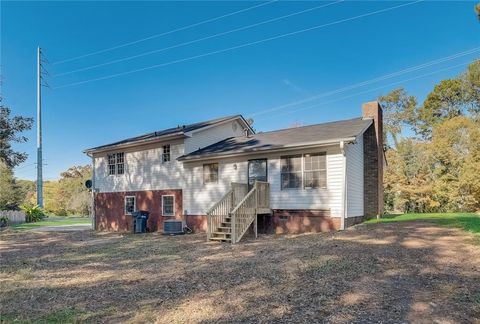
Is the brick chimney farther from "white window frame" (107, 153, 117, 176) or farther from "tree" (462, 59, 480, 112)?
"tree" (462, 59, 480, 112)

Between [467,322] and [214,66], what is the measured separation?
74.1ft

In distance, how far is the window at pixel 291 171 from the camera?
13.4 metres

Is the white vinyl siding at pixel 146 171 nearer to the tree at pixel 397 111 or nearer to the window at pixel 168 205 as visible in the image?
the window at pixel 168 205

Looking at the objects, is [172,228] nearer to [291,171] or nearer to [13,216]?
[291,171]

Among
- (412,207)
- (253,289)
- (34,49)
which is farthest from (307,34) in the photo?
(34,49)

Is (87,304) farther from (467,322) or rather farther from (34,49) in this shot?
(34,49)

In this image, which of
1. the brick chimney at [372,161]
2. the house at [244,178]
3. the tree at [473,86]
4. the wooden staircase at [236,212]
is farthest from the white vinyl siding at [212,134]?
the tree at [473,86]

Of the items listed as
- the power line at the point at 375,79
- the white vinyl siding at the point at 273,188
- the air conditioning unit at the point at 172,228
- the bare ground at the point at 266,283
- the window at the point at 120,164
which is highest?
the power line at the point at 375,79

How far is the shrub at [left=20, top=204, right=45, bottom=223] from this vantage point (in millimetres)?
30266

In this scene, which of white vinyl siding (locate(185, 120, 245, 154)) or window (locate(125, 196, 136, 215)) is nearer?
white vinyl siding (locate(185, 120, 245, 154))

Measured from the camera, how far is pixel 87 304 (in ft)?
18.2

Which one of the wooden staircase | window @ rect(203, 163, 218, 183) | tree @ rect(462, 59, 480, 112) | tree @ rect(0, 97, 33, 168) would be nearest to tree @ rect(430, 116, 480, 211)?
tree @ rect(462, 59, 480, 112)

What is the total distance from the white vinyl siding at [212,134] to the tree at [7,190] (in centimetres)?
2360

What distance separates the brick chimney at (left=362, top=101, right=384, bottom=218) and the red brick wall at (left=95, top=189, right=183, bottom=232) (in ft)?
29.5
